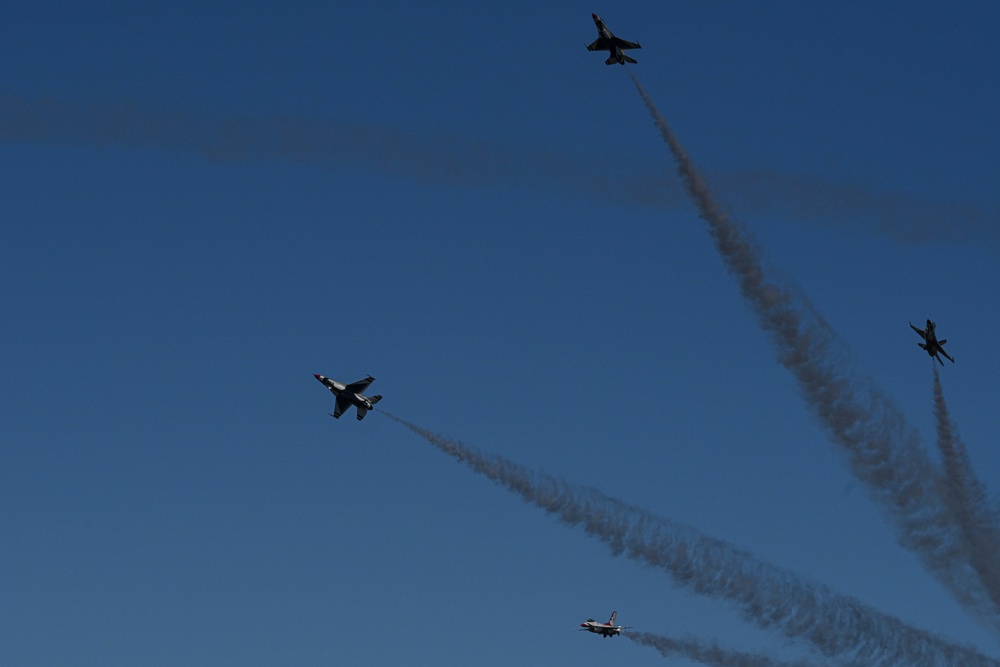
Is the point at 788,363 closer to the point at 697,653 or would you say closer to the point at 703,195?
the point at 703,195

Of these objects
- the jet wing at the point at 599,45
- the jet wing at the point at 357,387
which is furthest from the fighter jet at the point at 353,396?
the jet wing at the point at 599,45

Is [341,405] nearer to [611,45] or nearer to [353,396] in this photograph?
[353,396]

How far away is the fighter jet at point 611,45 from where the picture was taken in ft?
302

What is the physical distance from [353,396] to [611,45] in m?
34.2

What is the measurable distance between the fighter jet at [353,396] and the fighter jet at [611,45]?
31791 mm

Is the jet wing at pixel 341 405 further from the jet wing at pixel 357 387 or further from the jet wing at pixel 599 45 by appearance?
the jet wing at pixel 599 45

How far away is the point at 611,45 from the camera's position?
92.8 m

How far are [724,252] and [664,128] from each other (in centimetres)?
925

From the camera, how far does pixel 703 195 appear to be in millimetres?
86188

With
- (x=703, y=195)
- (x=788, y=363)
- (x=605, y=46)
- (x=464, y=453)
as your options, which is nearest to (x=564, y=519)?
(x=464, y=453)

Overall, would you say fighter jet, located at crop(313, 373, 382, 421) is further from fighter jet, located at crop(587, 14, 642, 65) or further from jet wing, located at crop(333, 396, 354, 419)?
fighter jet, located at crop(587, 14, 642, 65)

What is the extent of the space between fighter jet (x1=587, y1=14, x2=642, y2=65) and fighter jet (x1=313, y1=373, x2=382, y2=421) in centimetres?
3179

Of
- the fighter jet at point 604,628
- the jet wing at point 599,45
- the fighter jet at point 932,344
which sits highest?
the jet wing at point 599,45

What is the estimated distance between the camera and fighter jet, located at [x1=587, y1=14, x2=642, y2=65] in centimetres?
9219
